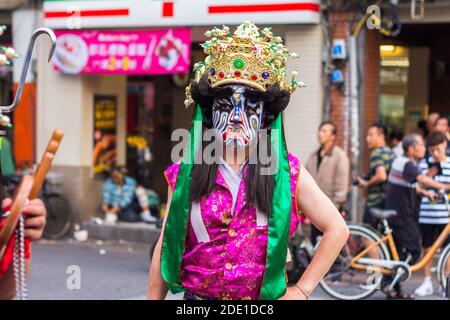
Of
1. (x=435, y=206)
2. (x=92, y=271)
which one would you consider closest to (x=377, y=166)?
(x=435, y=206)

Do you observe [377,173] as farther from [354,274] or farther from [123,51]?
[123,51]

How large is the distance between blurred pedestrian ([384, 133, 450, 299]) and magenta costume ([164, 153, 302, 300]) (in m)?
6.39

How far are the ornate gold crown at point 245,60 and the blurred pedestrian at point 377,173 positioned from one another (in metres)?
7.06

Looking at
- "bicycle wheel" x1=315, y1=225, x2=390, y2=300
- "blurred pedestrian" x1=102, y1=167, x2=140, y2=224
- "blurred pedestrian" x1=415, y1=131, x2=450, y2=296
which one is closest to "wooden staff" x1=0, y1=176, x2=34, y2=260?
"bicycle wheel" x1=315, y1=225, x2=390, y2=300

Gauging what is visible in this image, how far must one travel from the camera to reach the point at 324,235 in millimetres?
4023

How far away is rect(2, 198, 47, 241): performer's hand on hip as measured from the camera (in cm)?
319

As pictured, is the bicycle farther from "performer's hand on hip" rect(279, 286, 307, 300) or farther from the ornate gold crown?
"performer's hand on hip" rect(279, 286, 307, 300)

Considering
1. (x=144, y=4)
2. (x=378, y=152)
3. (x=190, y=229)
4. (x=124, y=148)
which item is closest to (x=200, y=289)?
(x=190, y=229)

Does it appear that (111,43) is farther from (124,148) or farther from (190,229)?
(190,229)

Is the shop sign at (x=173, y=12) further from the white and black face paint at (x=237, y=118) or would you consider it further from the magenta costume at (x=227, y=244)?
the magenta costume at (x=227, y=244)

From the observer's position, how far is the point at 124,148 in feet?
52.9

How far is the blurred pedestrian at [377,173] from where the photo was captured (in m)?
11.3

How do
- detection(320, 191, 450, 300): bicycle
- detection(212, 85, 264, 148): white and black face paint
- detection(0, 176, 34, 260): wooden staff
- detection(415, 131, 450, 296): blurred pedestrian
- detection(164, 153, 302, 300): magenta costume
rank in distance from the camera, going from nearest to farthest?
detection(0, 176, 34, 260): wooden staff < detection(164, 153, 302, 300): magenta costume < detection(212, 85, 264, 148): white and black face paint < detection(320, 191, 450, 300): bicycle < detection(415, 131, 450, 296): blurred pedestrian
